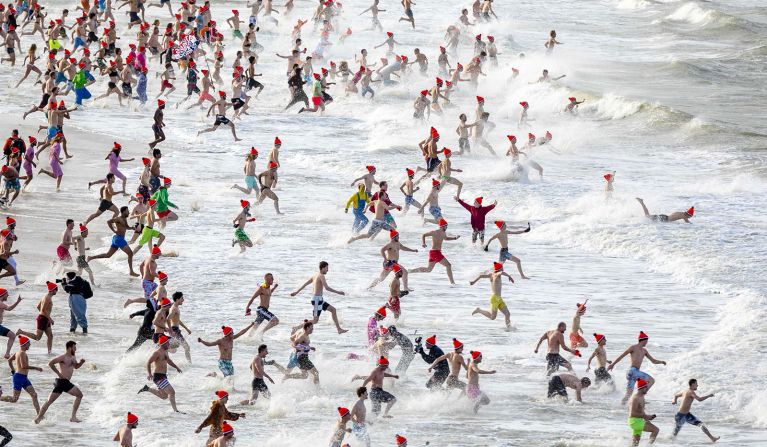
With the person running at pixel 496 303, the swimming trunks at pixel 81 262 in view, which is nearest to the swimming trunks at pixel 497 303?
the person running at pixel 496 303

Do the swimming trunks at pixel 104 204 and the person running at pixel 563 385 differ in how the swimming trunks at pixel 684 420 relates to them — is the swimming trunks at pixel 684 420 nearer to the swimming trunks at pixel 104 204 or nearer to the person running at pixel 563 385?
the person running at pixel 563 385

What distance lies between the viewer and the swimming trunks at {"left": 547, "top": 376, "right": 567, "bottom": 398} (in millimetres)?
16484

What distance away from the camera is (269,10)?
46.6 m

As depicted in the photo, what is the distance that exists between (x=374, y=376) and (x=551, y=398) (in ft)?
8.16

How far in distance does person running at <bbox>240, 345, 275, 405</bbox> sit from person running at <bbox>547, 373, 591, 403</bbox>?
3.60 m

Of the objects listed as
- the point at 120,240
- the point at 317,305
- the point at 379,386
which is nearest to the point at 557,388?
the point at 379,386

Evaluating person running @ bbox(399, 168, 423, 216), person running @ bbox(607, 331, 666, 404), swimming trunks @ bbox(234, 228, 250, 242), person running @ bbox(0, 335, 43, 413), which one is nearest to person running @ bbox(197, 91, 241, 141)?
person running @ bbox(399, 168, 423, 216)

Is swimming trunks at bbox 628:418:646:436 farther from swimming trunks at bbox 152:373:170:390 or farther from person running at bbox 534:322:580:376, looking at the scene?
swimming trunks at bbox 152:373:170:390

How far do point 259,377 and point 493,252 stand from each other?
8.61m

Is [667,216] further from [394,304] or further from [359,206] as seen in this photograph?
[394,304]

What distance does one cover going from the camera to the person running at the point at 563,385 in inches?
649

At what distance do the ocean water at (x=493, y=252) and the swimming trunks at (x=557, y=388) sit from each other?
141mm

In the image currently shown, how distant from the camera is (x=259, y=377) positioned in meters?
15.8

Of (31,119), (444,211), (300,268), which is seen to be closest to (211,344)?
(300,268)
